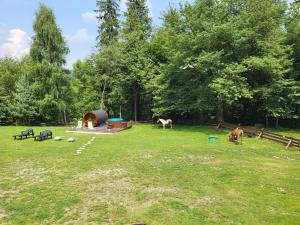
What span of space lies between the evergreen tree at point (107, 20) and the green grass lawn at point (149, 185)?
1147 inches

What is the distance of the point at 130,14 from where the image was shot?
1615 inches

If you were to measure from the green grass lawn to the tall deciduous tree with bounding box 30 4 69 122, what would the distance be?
14.9 metres

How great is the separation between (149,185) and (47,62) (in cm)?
2417

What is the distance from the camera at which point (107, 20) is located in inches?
1590

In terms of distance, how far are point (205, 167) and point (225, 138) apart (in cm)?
845

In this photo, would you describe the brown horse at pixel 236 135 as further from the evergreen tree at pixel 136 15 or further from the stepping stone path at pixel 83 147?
the evergreen tree at pixel 136 15

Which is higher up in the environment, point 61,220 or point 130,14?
point 130,14

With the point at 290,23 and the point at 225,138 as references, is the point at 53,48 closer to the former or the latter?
the point at 225,138

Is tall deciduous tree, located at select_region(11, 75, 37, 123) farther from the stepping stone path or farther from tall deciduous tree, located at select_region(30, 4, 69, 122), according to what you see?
the stepping stone path

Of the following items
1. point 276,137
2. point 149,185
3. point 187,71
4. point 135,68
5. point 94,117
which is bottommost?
point 149,185

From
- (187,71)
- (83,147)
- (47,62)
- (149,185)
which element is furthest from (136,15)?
(149,185)

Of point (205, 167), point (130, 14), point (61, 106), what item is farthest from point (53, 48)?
point (205, 167)

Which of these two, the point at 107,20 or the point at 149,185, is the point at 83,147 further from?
the point at 107,20

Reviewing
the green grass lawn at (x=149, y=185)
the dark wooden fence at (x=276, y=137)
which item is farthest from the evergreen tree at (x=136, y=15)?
the green grass lawn at (x=149, y=185)
